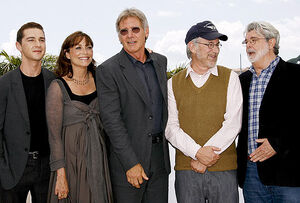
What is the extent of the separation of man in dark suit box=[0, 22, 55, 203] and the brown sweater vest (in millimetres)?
1306

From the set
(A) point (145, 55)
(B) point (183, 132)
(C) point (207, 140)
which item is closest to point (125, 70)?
(A) point (145, 55)

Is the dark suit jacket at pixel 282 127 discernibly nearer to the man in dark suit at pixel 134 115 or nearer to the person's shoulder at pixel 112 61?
the man in dark suit at pixel 134 115

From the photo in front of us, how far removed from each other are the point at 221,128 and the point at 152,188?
824 millimetres

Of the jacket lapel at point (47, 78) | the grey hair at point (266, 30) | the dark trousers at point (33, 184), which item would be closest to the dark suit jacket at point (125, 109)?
the jacket lapel at point (47, 78)

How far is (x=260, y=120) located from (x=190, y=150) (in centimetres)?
67

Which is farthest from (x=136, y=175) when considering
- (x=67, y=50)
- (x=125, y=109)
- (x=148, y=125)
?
(x=67, y=50)

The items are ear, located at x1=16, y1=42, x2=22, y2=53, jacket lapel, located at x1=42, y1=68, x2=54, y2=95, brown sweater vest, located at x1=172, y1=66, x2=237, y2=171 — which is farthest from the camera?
ear, located at x1=16, y1=42, x2=22, y2=53

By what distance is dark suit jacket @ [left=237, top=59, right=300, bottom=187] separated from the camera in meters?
2.64

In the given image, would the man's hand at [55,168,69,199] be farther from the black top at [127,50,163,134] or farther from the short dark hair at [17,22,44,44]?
the short dark hair at [17,22,44,44]

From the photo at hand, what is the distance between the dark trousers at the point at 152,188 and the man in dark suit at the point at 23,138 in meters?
0.76

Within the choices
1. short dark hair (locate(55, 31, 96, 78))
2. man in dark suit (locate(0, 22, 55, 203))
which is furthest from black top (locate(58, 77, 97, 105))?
man in dark suit (locate(0, 22, 55, 203))

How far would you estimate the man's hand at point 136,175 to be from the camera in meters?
2.62

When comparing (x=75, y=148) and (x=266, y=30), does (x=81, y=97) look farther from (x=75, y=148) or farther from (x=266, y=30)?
(x=266, y=30)

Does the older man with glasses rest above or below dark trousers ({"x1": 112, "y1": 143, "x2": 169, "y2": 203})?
above
